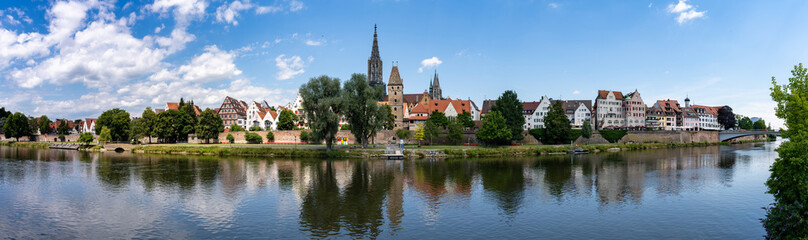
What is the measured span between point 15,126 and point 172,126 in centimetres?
4992

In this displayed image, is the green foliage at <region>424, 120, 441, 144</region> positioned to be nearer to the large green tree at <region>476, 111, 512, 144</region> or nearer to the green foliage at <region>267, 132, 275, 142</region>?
the large green tree at <region>476, 111, 512, 144</region>

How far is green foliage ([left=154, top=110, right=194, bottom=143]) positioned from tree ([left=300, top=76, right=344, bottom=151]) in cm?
3531

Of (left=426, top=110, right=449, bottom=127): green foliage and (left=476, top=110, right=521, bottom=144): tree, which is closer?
(left=476, top=110, right=521, bottom=144): tree

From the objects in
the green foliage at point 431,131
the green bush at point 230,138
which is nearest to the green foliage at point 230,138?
the green bush at point 230,138

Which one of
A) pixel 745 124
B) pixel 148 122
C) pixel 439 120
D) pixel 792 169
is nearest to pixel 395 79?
pixel 439 120

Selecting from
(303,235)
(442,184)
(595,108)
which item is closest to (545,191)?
(442,184)

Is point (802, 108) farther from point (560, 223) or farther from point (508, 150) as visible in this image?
point (508, 150)

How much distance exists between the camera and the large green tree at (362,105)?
2028 inches

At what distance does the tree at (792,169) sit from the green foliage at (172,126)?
76.9 meters

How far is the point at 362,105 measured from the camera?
52.6m

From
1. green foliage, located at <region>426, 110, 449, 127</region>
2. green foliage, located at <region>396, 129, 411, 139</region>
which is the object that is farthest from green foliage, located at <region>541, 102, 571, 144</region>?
green foliage, located at <region>396, 129, 411, 139</region>

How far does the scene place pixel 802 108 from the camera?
14203 millimetres

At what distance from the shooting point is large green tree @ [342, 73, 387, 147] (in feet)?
169

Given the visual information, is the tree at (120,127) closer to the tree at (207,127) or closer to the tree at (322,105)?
the tree at (207,127)
